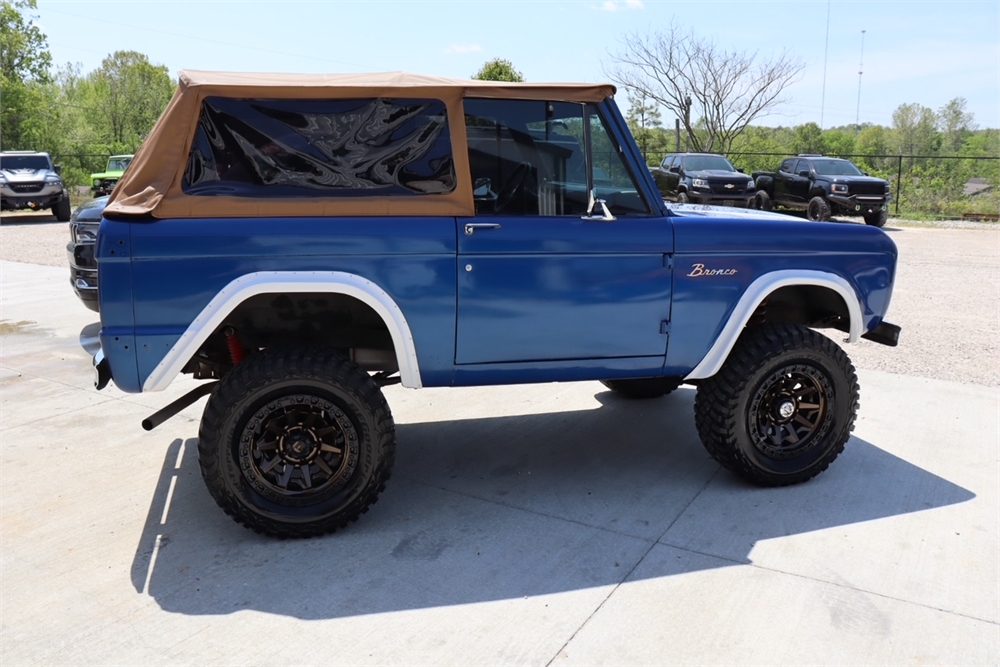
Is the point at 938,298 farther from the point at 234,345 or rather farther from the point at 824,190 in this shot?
the point at 824,190

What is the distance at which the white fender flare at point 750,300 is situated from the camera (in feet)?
14.1

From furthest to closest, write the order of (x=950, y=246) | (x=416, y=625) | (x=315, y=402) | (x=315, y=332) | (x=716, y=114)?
(x=716, y=114), (x=950, y=246), (x=315, y=332), (x=315, y=402), (x=416, y=625)

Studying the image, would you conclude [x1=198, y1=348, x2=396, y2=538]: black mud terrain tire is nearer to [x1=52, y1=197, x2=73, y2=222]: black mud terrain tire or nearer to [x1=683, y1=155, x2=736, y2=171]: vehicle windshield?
[x1=683, y1=155, x2=736, y2=171]: vehicle windshield

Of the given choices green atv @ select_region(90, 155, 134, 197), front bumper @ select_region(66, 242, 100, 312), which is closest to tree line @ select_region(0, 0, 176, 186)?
green atv @ select_region(90, 155, 134, 197)

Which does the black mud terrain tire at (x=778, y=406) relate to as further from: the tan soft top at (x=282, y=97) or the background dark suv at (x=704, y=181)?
the background dark suv at (x=704, y=181)

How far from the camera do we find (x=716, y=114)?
101 ft

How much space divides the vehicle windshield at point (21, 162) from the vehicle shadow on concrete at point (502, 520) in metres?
19.7

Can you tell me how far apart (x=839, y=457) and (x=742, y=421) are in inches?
37.8

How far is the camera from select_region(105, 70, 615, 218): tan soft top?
145 inches

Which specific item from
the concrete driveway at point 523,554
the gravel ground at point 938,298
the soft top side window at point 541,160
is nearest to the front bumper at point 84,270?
the concrete driveway at point 523,554

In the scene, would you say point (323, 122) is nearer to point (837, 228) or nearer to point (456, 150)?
point (456, 150)

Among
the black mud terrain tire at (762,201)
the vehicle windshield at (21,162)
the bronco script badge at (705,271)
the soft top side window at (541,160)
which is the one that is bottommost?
the black mud terrain tire at (762,201)

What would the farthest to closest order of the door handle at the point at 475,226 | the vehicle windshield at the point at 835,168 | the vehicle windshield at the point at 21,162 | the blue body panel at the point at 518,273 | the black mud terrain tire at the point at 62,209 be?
1. the black mud terrain tire at the point at 62,209
2. the vehicle windshield at the point at 21,162
3. the vehicle windshield at the point at 835,168
4. the door handle at the point at 475,226
5. the blue body panel at the point at 518,273

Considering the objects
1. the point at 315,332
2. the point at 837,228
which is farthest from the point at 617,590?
the point at 837,228
